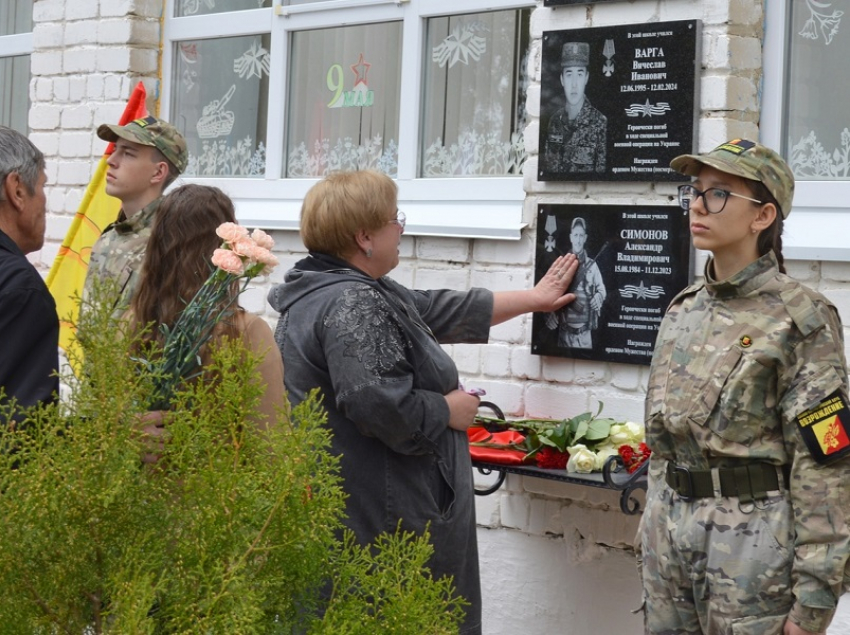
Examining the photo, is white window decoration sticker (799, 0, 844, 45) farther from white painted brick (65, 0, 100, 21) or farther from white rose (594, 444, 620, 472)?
white painted brick (65, 0, 100, 21)

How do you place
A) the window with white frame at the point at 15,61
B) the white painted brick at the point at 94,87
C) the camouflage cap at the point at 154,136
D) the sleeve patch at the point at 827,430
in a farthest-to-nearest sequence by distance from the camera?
the window with white frame at the point at 15,61
the white painted brick at the point at 94,87
the camouflage cap at the point at 154,136
the sleeve patch at the point at 827,430

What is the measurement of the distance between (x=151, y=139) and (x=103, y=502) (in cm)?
318

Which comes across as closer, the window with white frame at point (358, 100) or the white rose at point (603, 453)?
the white rose at point (603, 453)

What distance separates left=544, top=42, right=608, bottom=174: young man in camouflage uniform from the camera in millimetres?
3920

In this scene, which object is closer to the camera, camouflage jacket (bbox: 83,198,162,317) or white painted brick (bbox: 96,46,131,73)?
camouflage jacket (bbox: 83,198,162,317)

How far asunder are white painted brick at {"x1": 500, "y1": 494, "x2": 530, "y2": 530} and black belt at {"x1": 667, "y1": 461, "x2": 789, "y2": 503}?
1477mm

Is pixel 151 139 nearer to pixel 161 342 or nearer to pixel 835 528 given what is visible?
pixel 161 342

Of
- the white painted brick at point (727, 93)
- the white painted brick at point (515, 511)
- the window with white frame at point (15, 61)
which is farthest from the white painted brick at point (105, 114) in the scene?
the white painted brick at point (727, 93)

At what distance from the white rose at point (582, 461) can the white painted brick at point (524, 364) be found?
1.66 ft

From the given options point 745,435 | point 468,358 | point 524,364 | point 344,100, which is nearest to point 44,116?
point 344,100

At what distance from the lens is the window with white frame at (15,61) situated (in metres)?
6.34

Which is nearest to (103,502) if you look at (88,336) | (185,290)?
(88,336)

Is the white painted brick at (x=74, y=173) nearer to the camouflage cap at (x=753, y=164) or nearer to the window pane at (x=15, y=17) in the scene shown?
the window pane at (x=15, y=17)

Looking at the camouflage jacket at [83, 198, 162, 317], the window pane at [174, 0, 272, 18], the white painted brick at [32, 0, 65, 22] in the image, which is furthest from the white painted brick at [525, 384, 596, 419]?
the white painted brick at [32, 0, 65, 22]
